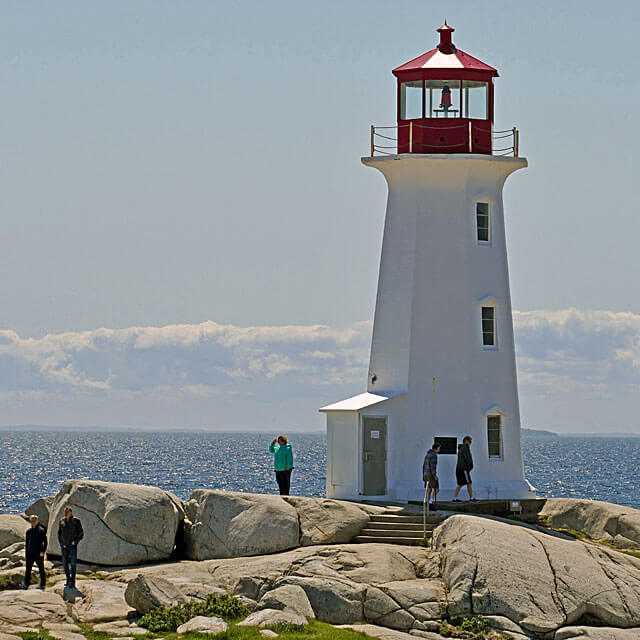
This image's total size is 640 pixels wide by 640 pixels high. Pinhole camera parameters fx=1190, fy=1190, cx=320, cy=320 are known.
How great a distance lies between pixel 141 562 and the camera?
84.9 ft

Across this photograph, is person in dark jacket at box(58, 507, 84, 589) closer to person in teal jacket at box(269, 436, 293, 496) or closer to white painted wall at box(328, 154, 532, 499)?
person in teal jacket at box(269, 436, 293, 496)

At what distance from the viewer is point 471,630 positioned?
2227cm

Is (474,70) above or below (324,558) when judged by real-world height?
above

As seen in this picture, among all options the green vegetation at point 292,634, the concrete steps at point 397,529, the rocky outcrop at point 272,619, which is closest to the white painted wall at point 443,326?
the concrete steps at point 397,529

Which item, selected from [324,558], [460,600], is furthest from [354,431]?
[460,600]

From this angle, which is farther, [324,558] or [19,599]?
[324,558]

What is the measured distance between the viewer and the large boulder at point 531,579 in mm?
22819

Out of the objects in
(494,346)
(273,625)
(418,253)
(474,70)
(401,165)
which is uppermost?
(474,70)

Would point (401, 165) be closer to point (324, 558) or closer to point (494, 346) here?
point (494, 346)

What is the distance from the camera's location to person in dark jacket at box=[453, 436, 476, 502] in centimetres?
2952

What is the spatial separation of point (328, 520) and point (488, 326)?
7.70m

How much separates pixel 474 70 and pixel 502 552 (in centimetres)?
1344

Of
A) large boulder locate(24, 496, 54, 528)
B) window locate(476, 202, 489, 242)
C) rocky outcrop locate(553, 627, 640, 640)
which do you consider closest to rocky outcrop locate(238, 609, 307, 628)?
rocky outcrop locate(553, 627, 640, 640)

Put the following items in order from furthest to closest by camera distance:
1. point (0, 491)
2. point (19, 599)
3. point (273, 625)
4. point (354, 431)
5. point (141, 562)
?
point (0, 491)
point (354, 431)
point (141, 562)
point (19, 599)
point (273, 625)
